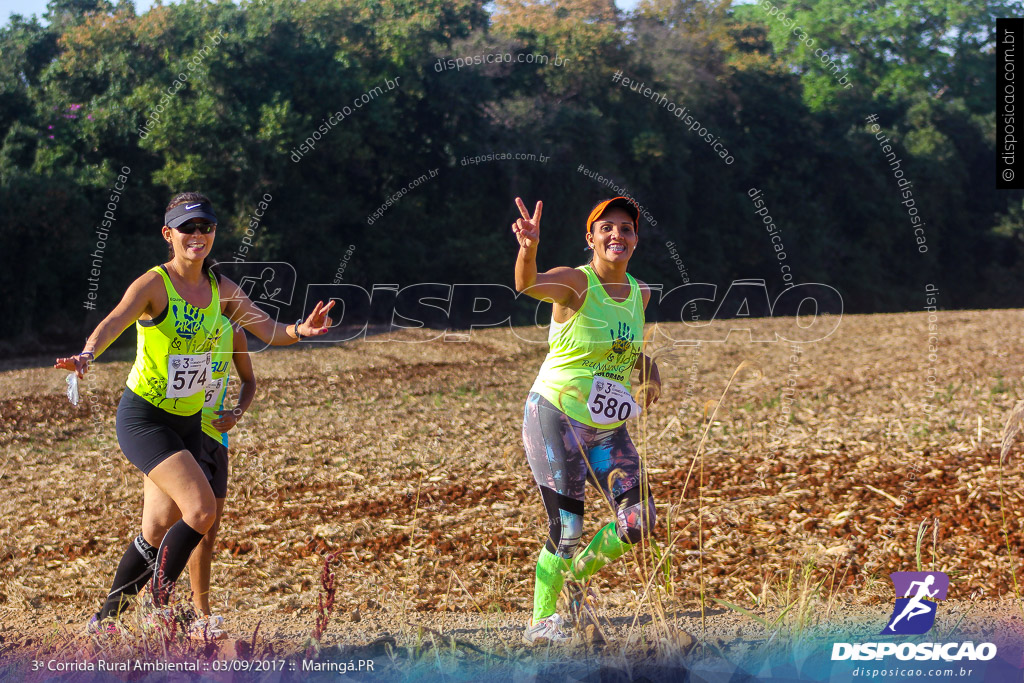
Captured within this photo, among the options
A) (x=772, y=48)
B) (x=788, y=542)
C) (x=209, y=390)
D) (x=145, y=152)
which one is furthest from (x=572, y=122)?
(x=209, y=390)

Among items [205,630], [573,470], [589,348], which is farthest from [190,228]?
[573,470]

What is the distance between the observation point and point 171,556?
11.9 feet

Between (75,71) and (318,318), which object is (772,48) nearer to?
(75,71)

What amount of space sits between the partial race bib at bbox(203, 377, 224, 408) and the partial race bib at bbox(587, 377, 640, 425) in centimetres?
148

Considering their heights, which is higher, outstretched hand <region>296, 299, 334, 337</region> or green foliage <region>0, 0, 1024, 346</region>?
green foliage <region>0, 0, 1024, 346</region>

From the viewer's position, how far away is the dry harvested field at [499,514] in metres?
4.16
